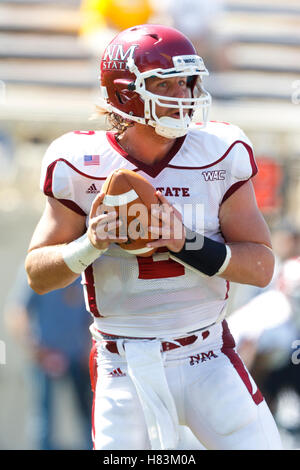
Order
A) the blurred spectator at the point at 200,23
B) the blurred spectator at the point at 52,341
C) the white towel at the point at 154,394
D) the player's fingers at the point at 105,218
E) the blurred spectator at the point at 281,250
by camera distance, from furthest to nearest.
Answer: the blurred spectator at the point at 200,23 → the blurred spectator at the point at 52,341 → the blurred spectator at the point at 281,250 → the white towel at the point at 154,394 → the player's fingers at the point at 105,218

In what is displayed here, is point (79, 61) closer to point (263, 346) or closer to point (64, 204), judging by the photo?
point (263, 346)

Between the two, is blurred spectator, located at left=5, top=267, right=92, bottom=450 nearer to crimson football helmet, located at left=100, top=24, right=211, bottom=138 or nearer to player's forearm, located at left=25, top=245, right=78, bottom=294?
player's forearm, located at left=25, top=245, right=78, bottom=294

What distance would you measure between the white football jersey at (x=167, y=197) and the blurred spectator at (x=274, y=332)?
51.2 inches

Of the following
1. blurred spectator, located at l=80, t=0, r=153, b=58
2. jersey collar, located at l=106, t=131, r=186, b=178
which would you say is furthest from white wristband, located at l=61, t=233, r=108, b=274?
blurred spectator, located at l=80, t=0, r=153, b=58

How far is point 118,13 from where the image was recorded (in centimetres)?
509

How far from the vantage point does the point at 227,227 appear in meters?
2.21

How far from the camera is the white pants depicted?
6.96 ft

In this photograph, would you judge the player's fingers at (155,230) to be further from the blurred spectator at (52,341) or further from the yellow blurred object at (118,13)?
the yellow blurred object at (118,13)

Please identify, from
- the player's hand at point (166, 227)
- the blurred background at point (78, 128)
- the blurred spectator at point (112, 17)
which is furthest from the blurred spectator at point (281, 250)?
the player's hand at point (166, 227)

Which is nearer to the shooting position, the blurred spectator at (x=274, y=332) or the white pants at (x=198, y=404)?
the white pants at (x=198, y=404)

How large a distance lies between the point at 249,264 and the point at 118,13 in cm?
334

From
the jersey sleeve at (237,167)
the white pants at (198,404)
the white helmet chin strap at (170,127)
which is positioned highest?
the white helmet chin strap at (170,127)

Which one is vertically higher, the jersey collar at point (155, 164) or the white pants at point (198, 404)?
the jersey collar at point (155, 164)

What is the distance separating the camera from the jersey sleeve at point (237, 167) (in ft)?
7.16
